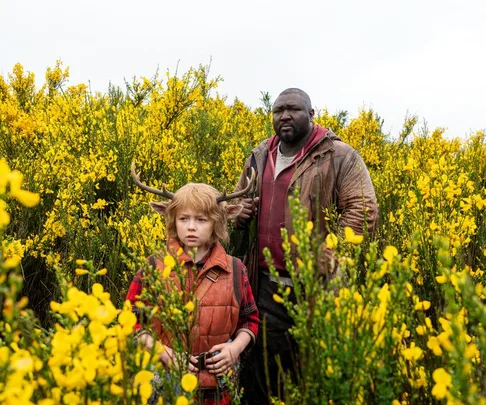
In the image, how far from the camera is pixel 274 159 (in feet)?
9.86

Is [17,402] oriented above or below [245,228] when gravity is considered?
below

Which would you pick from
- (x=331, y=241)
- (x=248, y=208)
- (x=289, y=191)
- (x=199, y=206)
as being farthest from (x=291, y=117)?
(x=331, y=241)

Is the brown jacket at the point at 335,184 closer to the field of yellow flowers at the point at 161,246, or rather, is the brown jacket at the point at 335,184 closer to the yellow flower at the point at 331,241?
the field of yellow flowers at the point at 161,246

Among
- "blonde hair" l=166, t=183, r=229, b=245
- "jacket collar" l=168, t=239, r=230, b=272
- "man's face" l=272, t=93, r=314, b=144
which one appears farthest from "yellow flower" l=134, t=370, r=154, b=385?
"man's face" l=272, t=93, r=314, b=144

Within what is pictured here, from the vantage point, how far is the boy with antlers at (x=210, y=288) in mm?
2078

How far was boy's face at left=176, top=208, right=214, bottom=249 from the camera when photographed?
221cm

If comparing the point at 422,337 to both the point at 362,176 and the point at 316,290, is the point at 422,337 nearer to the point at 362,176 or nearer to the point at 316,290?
the point at 316,290

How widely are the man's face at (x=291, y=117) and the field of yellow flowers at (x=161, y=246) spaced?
0.66 meters

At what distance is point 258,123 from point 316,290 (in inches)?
245

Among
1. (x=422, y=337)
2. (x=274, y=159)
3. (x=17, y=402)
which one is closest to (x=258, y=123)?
(x=274, y=159)

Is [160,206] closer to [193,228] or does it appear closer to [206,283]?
[193,228]

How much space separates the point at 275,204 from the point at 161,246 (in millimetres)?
837

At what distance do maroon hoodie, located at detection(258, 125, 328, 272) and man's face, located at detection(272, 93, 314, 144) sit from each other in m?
0.09

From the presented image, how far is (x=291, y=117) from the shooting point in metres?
2.84
